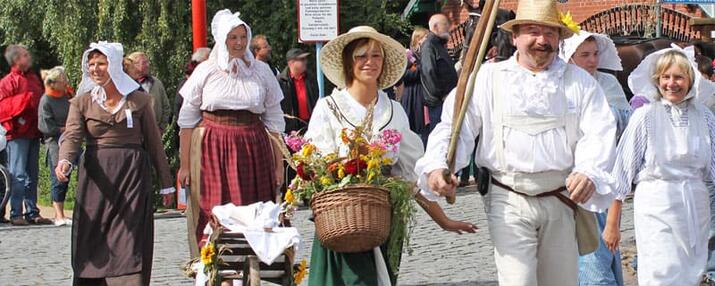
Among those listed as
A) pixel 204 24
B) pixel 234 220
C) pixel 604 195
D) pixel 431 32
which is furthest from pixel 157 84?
pixel 604 195

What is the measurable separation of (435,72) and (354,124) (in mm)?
7735

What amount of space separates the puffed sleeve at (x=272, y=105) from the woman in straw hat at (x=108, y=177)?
32.4 inches

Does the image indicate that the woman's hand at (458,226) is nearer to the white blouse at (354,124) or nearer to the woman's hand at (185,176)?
the white blouse at (354,124)

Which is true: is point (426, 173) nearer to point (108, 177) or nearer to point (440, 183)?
point (440, 183)

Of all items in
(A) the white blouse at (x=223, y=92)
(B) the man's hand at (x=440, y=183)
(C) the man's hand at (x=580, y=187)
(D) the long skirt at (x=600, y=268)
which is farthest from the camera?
(A) the white blouse at (x=223, y=92)

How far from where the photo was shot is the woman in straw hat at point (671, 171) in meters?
7.81

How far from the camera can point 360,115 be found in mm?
7539

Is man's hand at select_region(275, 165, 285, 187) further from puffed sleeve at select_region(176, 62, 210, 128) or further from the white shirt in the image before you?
the white shirt

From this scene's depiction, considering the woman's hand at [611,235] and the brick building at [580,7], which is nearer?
the woman's hand at [611,235]

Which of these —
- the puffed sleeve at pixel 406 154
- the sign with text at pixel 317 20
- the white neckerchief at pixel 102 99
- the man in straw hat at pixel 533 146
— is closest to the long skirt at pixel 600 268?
the puffed sleeve at pixel 406 154

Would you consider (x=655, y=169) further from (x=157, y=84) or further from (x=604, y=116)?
(x=157, y=84)

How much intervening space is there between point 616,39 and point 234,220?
11.2m

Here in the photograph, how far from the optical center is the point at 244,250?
7.91 metres

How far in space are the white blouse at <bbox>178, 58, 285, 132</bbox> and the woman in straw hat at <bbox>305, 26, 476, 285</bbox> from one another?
1.64m
